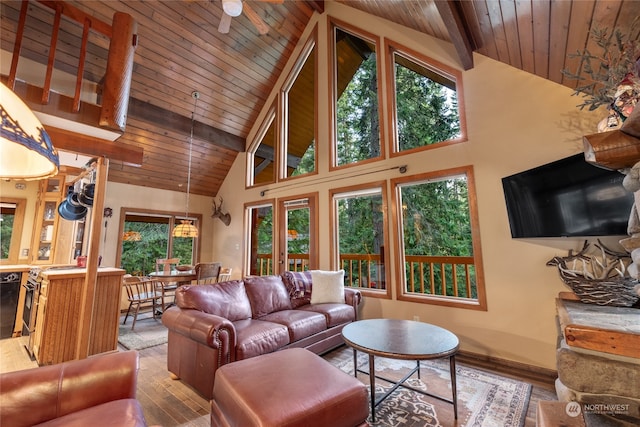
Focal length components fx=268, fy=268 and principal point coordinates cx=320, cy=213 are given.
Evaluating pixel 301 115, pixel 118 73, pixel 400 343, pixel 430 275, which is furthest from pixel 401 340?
pixel 301 115

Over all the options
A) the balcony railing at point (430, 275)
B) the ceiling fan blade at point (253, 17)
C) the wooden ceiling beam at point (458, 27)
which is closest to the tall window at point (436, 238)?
the balcony railing at point (430, 275)

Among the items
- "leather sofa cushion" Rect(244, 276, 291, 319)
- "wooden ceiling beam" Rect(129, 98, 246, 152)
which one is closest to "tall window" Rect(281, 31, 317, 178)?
"wooden ceiling beam" Rect(129, 98, 246, 152)

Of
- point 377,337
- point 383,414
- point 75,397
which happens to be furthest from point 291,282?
point 75,397

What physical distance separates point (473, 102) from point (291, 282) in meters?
3.39

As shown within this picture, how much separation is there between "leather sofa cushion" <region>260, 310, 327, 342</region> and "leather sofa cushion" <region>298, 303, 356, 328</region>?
10cm

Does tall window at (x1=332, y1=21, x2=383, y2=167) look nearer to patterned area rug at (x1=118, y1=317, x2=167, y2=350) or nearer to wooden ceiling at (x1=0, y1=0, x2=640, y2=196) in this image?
wooden ceiling at (x1=0, y1=0, x2=640, y2=196)

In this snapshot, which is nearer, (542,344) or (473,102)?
(542,344)

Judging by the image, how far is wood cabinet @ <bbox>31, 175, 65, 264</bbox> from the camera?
445 cm

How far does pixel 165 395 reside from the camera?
241cm

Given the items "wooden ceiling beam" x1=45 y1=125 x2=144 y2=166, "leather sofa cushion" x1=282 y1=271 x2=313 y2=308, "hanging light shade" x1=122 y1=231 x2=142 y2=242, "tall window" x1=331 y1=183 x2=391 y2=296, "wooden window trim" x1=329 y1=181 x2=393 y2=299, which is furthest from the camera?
"hanging light shade" x1=122 y1=231 x2=142 y2=242

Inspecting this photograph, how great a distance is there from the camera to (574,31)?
7.00 ft

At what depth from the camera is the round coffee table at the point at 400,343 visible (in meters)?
1.98

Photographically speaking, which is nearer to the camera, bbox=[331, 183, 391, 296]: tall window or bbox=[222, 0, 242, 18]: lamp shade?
bbox=[222, 0, 242, 18]: lamp shade

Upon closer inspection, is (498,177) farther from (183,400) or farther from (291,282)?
(183,400)
